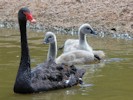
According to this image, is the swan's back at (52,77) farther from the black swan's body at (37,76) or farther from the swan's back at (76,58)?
the swan's back at (76,58)

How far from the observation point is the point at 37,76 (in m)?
9.38

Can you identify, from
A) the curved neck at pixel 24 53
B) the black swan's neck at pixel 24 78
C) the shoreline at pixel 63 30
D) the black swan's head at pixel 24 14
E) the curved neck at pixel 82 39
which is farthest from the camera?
the shoreline at pixel 63 30

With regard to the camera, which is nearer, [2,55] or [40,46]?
[2,55]

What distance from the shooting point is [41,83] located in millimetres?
9258

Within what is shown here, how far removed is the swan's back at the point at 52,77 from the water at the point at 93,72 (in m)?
0.11

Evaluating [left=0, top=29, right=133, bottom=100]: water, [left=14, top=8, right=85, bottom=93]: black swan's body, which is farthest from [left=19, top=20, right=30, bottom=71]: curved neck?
[left=0, top=29, right=133, bottom=100]: water

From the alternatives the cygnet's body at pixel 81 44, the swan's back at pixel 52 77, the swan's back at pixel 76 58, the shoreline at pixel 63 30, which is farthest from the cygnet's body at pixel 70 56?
the shoreline at pixel 63 30

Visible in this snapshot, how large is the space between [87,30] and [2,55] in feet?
7.68

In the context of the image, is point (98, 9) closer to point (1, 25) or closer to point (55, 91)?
point (1, 25)

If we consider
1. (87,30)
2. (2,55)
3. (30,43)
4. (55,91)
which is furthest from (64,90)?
(30,43)

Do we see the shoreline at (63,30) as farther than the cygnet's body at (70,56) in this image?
Yes

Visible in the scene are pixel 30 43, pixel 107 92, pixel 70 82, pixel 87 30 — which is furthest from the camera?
pixel 30 43

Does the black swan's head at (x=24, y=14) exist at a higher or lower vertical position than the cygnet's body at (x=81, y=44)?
higher

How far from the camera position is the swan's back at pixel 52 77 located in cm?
927
